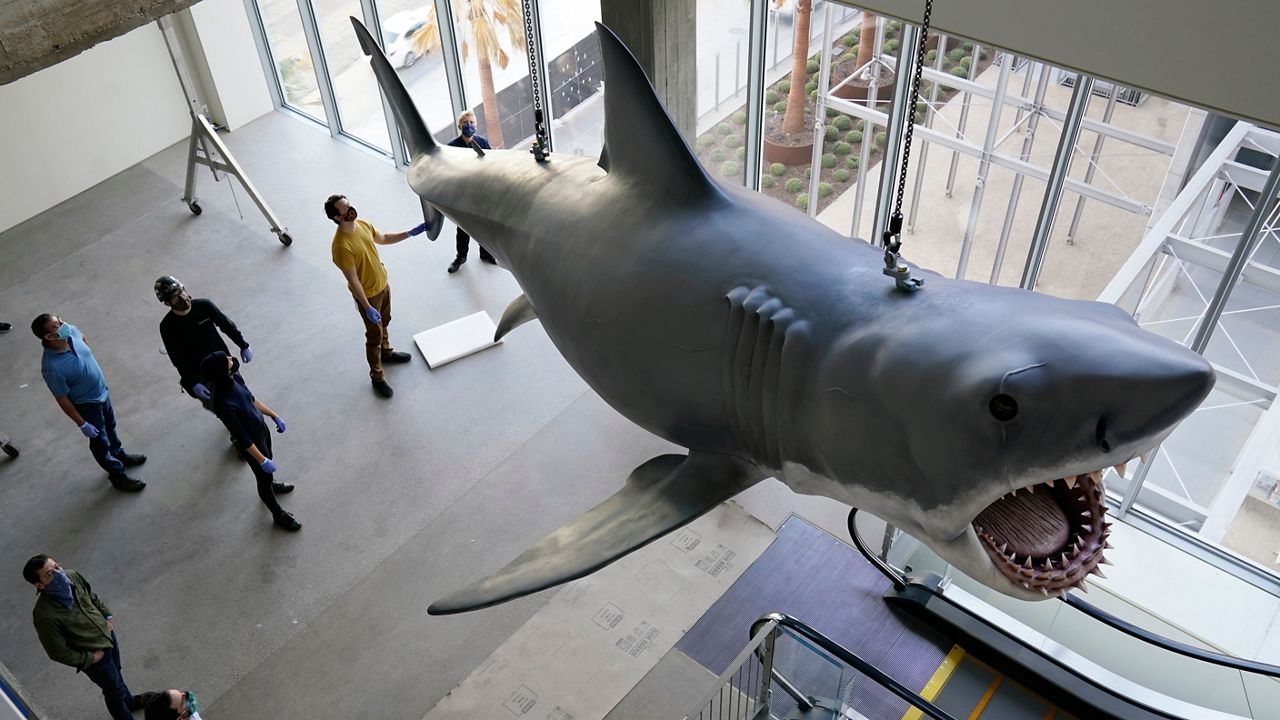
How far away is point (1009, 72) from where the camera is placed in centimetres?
754

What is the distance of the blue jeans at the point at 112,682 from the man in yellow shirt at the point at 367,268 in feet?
10.2

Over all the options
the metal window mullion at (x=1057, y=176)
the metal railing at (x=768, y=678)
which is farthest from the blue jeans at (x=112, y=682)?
the metal window mullion at (x=1057, y=176)


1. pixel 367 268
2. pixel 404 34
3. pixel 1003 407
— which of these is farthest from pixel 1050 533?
pixel 404 34

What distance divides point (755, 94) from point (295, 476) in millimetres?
4908

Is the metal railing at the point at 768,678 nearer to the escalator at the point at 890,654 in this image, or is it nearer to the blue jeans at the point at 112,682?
the escalator at the point at 890,654

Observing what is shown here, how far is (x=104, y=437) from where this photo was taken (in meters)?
7.80

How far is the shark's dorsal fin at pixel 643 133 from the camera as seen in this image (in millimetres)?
2680

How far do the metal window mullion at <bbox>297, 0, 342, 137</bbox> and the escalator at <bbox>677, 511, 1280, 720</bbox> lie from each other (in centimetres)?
798

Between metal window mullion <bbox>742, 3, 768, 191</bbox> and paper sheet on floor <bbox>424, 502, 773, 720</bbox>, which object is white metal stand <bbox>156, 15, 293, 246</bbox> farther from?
paper sheet on floor <bbox>424, 502, 773, 720</bbox>

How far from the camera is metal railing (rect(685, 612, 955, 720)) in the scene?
527 cm

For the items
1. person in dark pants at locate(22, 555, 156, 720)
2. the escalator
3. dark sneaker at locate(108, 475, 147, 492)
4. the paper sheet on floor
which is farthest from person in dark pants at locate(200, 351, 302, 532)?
the escalator

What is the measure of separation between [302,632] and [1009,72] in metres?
6.60

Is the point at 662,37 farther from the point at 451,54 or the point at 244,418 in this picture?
the point at 244,418

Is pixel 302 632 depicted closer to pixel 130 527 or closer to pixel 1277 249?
pixel 130 527
